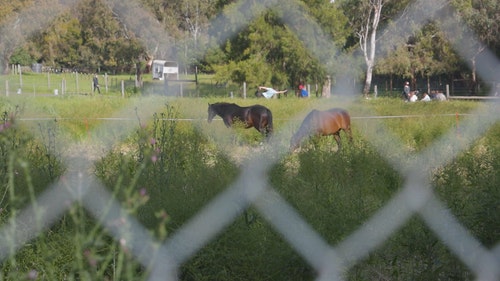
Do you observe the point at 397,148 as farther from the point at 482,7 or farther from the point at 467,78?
the point at 467,78

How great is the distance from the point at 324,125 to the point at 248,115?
0.88 m

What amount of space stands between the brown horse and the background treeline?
5.53ft

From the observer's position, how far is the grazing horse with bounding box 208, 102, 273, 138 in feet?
16.3

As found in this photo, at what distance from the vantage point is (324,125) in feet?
14.4

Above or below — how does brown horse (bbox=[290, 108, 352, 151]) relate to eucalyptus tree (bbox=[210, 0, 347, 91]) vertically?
below

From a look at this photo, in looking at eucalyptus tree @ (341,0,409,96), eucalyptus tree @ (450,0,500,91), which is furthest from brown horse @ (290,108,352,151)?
eucalyptus tree @ (341,0,409,96)

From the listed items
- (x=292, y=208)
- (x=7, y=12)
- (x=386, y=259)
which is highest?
(x=7, y=12)

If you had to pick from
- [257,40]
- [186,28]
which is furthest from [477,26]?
[186,28]

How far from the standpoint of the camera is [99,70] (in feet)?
44.4

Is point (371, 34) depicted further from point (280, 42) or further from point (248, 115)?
point (248, 115)

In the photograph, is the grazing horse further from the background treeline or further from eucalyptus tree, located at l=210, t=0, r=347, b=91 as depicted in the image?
eucalyptus tree, located at l=210, t=0, r=347, b=91

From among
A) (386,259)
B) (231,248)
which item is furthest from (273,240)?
(386,259)

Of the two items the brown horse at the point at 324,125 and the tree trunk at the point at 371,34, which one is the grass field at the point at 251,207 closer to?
the brown horse at the point at 324,125

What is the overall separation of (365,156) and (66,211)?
134cm
